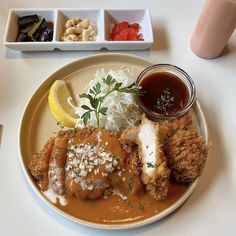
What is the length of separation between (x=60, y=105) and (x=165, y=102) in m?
0.60

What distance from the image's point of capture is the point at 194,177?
1.69 metres

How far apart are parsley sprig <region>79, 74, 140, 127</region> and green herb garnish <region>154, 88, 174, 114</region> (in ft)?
0.47

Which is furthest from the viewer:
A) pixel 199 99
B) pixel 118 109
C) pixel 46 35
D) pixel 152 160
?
pixel 46 35

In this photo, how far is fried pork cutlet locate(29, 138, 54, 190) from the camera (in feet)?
5.54

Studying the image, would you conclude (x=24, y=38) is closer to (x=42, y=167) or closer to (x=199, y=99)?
(x=42, y=167)

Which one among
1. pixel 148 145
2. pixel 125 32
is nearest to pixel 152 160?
pixel 148 145

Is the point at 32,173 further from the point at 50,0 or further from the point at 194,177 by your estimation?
the point at 50,0

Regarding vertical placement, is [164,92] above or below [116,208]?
above

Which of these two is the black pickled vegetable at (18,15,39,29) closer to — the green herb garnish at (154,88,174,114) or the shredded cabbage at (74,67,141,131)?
the shredded cabbage at (74,67,141,131)

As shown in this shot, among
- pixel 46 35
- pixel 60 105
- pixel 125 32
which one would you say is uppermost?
pixel 125 32

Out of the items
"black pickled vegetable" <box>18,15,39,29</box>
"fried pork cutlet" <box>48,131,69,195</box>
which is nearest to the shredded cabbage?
"fried pork cutlet" <box>48,131,69,195</box>

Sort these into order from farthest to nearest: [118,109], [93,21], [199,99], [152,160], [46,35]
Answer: [93,21], [46,35], [199,99], [118,109], [152,160]

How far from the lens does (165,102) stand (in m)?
1.94

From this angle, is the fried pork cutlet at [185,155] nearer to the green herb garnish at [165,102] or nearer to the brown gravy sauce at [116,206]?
the brown gravy sauce at [116,206]
